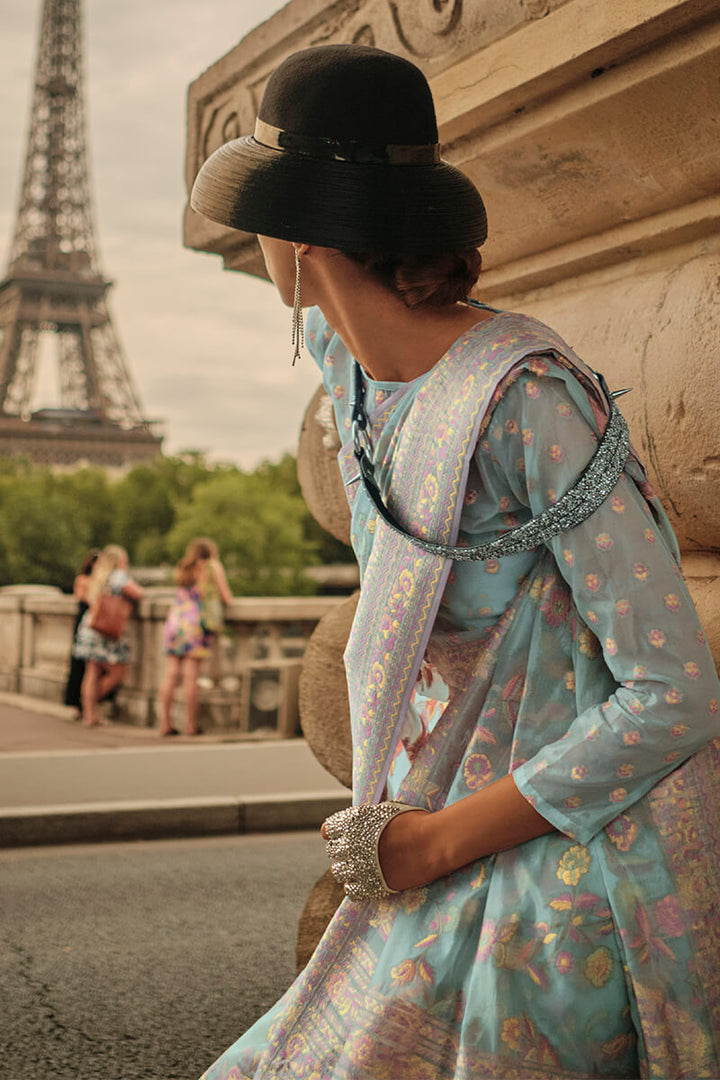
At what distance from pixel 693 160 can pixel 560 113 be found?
0.69 ft

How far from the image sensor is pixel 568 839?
1.19 meters

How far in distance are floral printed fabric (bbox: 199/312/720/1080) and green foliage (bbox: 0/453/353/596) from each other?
1173 inches

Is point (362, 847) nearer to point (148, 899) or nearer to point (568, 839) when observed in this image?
point (568, 839)

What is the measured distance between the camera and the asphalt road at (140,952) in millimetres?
2633

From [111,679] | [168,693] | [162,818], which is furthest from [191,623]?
[162,818]

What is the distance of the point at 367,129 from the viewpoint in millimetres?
1264

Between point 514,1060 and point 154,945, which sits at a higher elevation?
point 514,1060

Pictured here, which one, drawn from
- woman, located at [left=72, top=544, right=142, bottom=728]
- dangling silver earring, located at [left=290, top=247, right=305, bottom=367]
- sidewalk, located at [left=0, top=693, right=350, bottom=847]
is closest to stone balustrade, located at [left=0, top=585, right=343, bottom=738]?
woman, located at [left=72, top=544, right=142, bottom=728]

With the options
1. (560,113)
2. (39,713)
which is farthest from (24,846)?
(39,713)

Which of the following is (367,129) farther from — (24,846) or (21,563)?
(21,563)

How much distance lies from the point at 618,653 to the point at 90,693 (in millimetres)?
9726

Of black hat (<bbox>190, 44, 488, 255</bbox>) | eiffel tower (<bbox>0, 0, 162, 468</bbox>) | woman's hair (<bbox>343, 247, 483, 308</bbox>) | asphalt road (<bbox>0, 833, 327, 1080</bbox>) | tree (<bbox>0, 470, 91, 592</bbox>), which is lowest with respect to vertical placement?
tree (<bbox>0, 470, 91, 592</bbox>)

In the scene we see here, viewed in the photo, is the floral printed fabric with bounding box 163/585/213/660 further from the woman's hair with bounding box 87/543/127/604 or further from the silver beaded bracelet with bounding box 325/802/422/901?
the silver beaded bracelet with bounding box 325/802/422/901

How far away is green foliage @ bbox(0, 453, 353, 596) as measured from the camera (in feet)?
124
